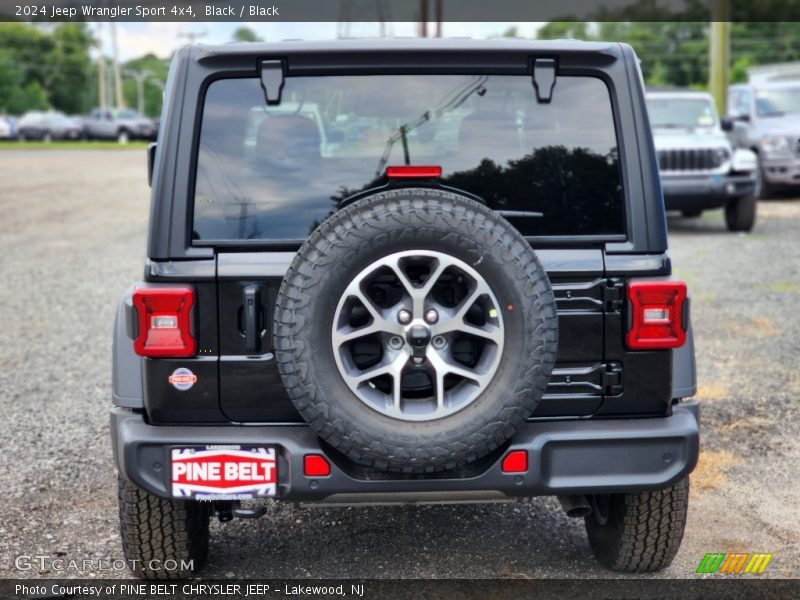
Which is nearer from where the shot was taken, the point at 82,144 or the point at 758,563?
the point at 758,563

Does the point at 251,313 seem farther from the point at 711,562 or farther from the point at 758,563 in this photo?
the point at 758,563

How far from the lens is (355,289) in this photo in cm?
298

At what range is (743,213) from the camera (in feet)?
45.0

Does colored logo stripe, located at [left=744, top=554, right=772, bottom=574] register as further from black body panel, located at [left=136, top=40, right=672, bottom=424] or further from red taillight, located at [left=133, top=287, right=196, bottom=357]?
red taillight, located at [left=133, top=287, right=196, bottom=357]

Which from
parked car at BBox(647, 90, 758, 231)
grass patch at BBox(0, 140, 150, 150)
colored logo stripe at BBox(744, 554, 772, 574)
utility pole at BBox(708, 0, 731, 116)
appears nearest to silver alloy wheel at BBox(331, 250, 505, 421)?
colored logo stripe at BBox(744, 554, 772, 574)

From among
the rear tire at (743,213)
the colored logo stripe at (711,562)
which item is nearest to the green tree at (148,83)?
the rear tire at (743,213)

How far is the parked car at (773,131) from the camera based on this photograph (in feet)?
53.8

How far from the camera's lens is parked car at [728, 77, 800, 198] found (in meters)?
16.4

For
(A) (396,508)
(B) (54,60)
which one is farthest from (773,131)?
(B) (54,60)

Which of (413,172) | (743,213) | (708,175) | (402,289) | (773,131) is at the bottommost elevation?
(743,213)

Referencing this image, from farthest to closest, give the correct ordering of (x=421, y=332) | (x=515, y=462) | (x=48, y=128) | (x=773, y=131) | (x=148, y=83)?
(x=148, y=83) < (x=48, y=128) < (x=773, y=131) < (x=515, y=462) < (x=421, y=332)

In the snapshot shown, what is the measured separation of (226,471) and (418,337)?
74 cm

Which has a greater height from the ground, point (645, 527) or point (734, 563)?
point (645, 527)

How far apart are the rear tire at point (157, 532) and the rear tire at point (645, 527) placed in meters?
1.42
